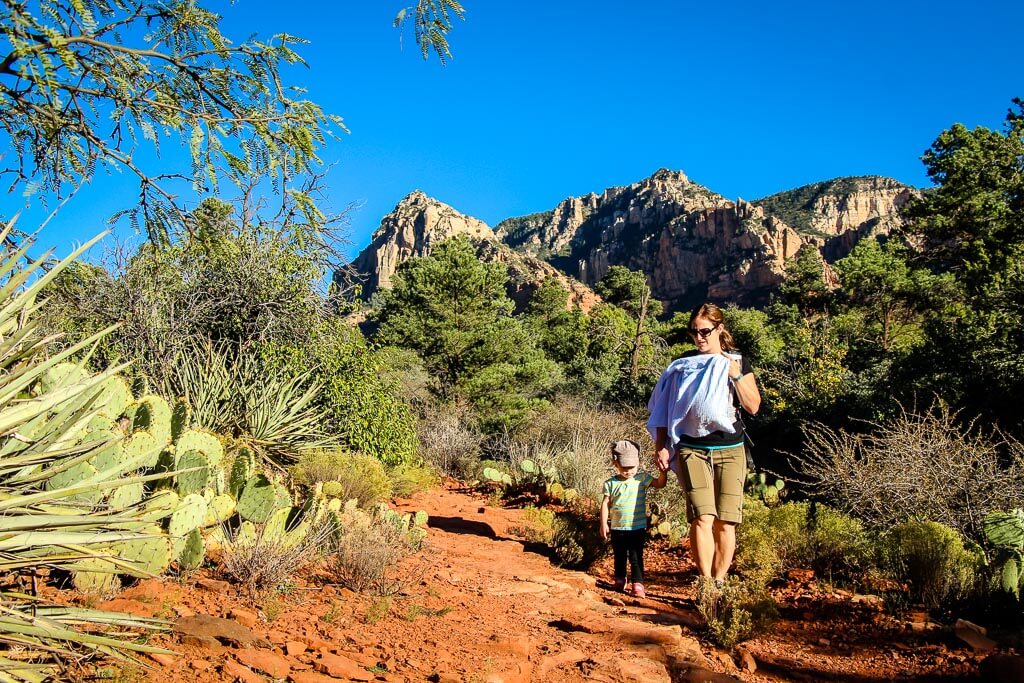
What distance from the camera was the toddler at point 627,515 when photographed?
16.9 feet

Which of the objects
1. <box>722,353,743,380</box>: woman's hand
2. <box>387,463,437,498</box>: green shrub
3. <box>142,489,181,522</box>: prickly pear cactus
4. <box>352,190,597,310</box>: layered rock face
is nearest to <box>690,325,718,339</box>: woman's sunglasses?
<box>722,353,743,380</box>: woman's hand

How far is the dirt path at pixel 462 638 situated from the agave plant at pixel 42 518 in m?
0.31

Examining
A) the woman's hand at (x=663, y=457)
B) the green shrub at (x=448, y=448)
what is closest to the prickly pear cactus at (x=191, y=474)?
the woman's hand at (x=663, y=457)

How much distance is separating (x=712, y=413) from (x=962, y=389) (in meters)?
12.0

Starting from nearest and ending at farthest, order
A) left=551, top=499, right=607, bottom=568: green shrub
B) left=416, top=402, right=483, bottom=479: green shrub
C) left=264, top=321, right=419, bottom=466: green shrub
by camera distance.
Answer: left=551, top=499, right=607, bottom=568: green shrub, left=264, top=321, right=419, bottom=466: green shrub, left=416, top=402, right=483, bottom=479: green shrub

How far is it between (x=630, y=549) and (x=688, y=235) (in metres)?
107

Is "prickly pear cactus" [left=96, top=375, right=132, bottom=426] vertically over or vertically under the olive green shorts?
over

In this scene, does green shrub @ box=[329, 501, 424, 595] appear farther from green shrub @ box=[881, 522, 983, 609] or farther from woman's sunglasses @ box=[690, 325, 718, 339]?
green shrub @ box=[881, 522, 983, 609]

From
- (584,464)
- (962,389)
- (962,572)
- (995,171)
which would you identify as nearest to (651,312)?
(995,171)

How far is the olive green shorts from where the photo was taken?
403 centimetres

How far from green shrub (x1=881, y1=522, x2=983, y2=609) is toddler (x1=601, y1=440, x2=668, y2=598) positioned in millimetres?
1650

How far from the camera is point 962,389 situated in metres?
13.6

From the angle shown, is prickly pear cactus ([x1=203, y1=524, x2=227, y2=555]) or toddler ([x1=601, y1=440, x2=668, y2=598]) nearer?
prickly pear cactus ([x1=203, y1=524, x2=227, y2=555])

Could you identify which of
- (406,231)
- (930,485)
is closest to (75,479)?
(930,485)
